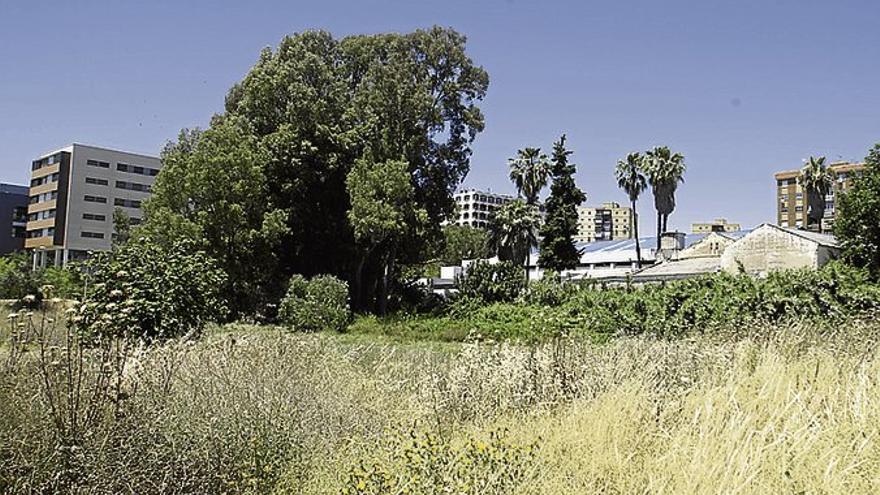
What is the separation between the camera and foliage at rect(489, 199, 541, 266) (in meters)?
32.3

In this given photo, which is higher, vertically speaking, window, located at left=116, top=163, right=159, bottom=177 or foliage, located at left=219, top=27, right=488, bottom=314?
window, located at left=116, top=163, right=159, bottom=177

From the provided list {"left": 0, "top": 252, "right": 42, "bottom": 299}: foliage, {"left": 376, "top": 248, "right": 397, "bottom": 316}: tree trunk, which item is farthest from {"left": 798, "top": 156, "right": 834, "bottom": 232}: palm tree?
{"left": 0, "top": 252, "right": 42, "bottom": 299}: foliage

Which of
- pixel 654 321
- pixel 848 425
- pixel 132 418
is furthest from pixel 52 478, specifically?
pixel 654 321

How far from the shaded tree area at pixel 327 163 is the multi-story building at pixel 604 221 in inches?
4892

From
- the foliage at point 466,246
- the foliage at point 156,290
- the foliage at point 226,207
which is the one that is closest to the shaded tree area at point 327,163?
the foliage at point 226,207

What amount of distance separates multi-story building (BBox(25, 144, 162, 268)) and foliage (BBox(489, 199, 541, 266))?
42325 mm

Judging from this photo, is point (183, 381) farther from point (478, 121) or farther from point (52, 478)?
point (478, 121)

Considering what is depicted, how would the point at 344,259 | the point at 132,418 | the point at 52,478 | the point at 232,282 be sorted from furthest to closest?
the point at 344,259, the point at 232,282, the point at 132,418, the point at 52,478

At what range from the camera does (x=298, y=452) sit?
4137 mm

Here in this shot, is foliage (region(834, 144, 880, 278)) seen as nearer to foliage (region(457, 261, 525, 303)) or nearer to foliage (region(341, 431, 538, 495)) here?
foliage (region(457, 261, 525, 303))

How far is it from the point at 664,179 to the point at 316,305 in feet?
98.1

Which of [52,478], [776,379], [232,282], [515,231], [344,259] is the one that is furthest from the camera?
[515,231]

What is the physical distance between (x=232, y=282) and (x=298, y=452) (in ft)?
61.4

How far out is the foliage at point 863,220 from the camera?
725 inches
